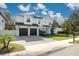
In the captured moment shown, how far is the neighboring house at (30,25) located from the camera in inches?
183

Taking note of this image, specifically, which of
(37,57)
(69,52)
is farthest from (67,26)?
(37,57)

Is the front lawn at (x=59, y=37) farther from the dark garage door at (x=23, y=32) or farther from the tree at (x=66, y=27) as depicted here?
the dark garage door at (x=23, y=32)

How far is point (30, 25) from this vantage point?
4.69 metres

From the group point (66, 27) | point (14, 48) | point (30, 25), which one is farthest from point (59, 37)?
point (14, 48)

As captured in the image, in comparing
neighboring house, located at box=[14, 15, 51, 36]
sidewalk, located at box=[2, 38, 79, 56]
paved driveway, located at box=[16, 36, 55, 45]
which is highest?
neighboring house, located at box=[14, 15, 51, 36]

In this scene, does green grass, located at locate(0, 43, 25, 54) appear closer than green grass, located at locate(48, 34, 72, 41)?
Yes

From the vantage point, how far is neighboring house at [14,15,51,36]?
4.64m

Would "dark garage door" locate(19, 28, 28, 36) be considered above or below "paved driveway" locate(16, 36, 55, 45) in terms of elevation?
above

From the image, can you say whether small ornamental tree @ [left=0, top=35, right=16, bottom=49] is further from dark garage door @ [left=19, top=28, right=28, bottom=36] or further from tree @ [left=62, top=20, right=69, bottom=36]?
tree @ [left=62, top=20, right=69, bottom=36]

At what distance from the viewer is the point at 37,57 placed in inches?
179

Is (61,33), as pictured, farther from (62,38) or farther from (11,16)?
(11,16)

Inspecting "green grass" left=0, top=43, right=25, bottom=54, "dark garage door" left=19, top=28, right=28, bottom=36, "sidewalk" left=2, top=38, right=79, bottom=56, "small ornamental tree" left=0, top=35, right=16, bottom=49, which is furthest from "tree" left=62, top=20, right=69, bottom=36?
"small ornamental tree" left=0, top=35, right=16, bottom=49

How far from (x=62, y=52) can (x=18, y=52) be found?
0.76 metres

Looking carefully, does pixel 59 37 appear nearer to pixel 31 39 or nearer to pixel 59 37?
pixel 59 37
